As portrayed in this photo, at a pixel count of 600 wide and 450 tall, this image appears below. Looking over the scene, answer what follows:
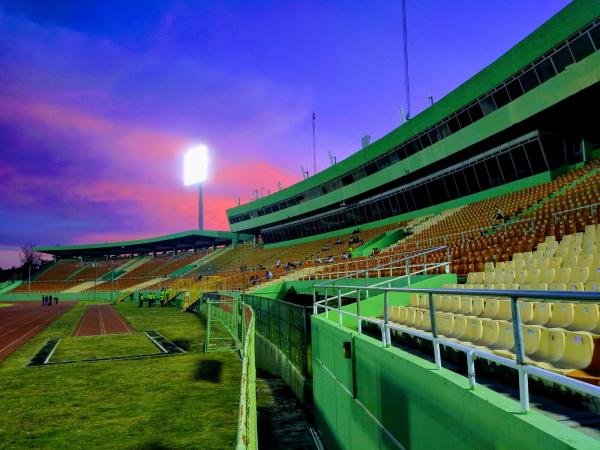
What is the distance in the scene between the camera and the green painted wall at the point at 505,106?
20.3 metres

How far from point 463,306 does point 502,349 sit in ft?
9.11

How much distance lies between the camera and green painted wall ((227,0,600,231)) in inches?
798

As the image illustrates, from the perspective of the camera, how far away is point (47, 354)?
19062mm

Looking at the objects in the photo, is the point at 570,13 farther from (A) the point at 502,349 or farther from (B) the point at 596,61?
(A) the point at 502,349

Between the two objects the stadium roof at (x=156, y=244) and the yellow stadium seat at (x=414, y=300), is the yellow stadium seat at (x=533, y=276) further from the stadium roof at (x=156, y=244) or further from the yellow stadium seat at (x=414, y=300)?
the stadium roof at (x=156, y=244)

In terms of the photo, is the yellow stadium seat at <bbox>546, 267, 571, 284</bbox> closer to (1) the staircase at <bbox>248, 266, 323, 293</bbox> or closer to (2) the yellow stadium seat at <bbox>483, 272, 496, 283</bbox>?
(2) the yellow stadium seat at <bbox>483, 272, 496, 283</bbox>

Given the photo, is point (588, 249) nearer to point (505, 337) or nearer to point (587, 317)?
point (587, 317)

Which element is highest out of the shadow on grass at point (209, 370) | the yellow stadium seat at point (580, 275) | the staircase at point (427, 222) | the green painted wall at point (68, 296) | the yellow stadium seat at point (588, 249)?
the staircase at point (427, 222)

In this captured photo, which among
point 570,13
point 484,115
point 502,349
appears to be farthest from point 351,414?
point 484,115

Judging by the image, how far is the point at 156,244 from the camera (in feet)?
321

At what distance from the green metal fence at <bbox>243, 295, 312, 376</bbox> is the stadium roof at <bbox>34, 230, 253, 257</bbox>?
2607 inches

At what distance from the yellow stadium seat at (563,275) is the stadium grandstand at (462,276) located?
3 centimetres

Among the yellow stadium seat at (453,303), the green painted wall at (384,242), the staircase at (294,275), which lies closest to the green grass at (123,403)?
the yellow stadium seat at (453,303)

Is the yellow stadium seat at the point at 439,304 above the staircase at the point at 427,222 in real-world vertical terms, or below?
below
